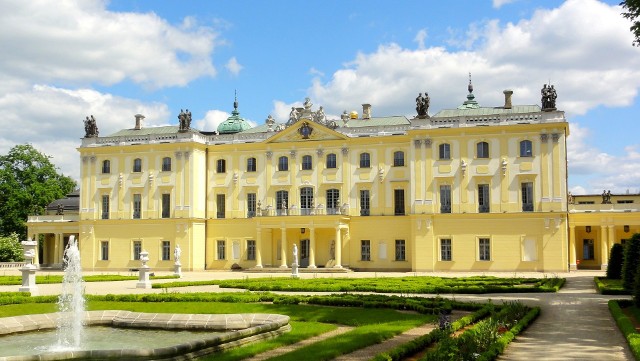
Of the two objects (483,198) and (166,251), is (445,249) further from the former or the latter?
(166,251)

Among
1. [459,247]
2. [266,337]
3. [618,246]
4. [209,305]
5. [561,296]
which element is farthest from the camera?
[459,247]

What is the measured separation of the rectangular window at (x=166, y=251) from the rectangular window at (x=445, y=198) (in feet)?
63.8

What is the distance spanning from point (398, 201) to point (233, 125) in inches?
625

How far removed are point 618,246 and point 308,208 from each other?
20515 mm

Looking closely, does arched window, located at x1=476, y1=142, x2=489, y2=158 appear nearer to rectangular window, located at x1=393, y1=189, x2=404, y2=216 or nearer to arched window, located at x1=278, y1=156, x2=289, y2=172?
rectangular window, located at x1=393, y1=189, x2=404, y2=216

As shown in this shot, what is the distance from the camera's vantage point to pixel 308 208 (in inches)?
1909

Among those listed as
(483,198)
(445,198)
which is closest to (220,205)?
(445,198)

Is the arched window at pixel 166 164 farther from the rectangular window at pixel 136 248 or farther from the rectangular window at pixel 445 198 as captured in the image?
the rectangular window at pixel 445 198

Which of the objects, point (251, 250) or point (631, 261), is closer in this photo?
point (631, 261)

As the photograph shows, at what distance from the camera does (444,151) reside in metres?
45.1

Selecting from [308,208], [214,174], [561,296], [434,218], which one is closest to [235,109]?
[214,174]

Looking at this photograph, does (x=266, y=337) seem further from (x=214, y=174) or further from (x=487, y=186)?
(x=214, y=174)

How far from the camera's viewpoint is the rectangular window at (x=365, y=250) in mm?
47281

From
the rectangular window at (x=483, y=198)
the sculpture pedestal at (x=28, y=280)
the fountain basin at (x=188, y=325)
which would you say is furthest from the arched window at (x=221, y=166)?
the fountain basin at (x=188, y=325)
